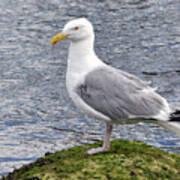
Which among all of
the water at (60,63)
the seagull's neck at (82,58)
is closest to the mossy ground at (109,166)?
the seagull's neck at (82,58)

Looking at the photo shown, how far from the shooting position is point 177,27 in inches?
600

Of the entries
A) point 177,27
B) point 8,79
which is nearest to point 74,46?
point 8,79

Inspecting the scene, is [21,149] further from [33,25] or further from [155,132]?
[33,25]

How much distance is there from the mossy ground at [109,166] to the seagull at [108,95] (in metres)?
0.34

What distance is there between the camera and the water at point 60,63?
9977 millimetres

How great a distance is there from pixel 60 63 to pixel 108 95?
289 inches

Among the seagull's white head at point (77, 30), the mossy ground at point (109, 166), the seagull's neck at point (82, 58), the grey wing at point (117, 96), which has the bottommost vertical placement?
the mossy ground at point (109, 166)

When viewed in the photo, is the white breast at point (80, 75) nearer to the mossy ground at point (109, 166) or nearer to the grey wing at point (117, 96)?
the grey wing at point (117, 96)

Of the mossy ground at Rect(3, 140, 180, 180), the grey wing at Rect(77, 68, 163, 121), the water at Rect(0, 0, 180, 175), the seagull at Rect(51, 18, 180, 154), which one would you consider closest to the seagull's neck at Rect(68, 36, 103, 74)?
the seagull at Rect(51, 18, 180, 154)

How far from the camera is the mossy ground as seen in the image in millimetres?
5359

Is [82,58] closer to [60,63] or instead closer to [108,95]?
[108,95]

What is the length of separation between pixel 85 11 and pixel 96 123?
6861mm

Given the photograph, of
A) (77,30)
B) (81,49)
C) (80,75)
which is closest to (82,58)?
(81,49)

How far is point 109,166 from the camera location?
551 cm
